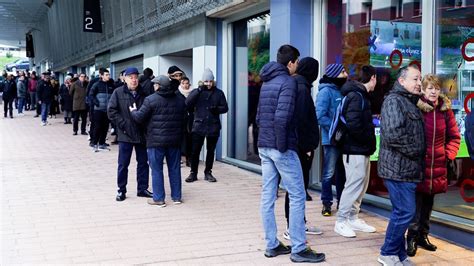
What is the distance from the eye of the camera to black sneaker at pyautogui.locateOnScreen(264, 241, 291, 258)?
4.73 meters

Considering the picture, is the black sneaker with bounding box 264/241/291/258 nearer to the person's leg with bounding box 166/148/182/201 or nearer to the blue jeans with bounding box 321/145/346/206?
the blue jeans with bounding box 321/145/346/206

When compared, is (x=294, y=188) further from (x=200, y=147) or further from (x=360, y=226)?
(x=200, y=147)

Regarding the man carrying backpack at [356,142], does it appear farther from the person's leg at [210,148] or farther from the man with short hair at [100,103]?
the man with short hair at [100,103]

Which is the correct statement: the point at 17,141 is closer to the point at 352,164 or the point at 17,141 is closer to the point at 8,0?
the point at 352,164

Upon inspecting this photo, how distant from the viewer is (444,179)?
4609mm

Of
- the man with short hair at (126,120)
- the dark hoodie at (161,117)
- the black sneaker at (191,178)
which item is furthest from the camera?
the black sneaker at (191,178)

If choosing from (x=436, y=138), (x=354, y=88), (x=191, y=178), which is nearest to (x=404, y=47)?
(x=354, y=88)

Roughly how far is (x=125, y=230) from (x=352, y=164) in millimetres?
2483

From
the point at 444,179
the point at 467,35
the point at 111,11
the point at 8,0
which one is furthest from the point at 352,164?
the point at 8,0

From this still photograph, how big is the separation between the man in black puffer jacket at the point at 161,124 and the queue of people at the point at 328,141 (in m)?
0.01

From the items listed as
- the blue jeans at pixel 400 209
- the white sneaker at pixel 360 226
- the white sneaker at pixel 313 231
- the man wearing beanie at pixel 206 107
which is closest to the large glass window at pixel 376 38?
the white sneaker at pixel 360 226

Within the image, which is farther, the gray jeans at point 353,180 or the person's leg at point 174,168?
the person's leg at point 174,168

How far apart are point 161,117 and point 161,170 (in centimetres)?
70

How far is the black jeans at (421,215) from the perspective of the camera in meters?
4.82
